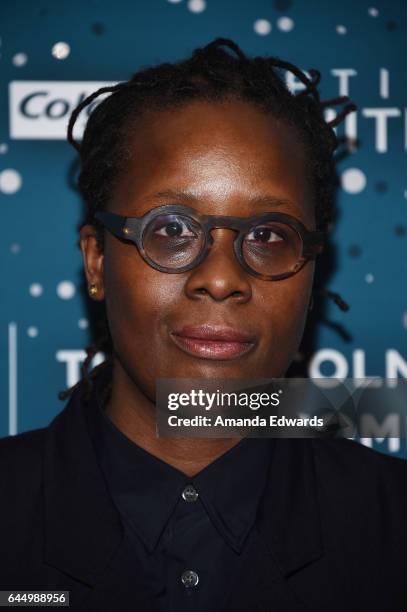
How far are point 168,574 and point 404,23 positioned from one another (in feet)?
6.26

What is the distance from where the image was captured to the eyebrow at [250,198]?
153 cm

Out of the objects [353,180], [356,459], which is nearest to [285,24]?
[353,180]

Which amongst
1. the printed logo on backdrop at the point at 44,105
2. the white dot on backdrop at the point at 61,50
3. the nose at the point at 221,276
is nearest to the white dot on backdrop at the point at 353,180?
the printed logo on backdrop at the point at 44,105

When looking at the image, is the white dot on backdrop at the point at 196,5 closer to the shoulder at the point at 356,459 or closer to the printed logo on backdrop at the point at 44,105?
the printed logo on backdrop at the point at 44,105

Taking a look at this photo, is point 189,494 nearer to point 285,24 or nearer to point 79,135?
point 79,135

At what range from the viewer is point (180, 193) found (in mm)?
1525

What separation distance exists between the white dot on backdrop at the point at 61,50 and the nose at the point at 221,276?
3.65 feet

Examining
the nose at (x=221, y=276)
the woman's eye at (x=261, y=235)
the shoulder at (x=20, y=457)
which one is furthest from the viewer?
the shoulder at (x=20, y=457)

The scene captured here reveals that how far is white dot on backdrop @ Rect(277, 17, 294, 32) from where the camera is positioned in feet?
7.50

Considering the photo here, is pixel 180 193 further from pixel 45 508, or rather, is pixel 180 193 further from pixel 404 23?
pixel 404 23

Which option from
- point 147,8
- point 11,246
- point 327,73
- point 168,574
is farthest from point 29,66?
point 168,574

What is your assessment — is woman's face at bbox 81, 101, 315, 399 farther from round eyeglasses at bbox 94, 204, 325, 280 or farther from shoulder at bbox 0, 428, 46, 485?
shoulder at bbox 0, 428, 46, 485

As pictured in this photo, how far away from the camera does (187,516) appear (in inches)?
61.1

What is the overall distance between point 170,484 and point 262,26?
1.54m
